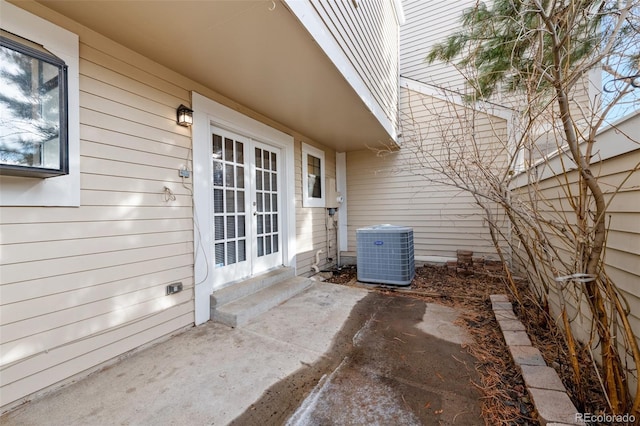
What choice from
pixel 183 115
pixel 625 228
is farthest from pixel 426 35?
pixel 625 228

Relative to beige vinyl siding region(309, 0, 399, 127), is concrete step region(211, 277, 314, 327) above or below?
below

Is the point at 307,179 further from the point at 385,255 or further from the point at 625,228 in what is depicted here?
the point at 625,228

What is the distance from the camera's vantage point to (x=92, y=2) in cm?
177

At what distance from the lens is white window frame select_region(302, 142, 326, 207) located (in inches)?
187

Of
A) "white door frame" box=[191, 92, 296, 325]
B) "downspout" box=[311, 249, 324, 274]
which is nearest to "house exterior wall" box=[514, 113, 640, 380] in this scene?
"white door frame" box=[191, 92, 296, 325]

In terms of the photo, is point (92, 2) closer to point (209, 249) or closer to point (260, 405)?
point (209, 249)

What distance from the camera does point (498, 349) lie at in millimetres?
2197

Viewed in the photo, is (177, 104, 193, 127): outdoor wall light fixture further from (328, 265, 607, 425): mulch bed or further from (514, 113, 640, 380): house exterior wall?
(328, 265, 607, 425): mulch bed

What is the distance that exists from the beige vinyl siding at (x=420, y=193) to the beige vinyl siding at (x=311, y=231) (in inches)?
22.9

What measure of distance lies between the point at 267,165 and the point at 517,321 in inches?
141

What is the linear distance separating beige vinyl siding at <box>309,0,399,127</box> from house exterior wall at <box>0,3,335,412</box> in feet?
5.34

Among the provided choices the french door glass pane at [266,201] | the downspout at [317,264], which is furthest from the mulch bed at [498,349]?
the french door glass pane at [266,201]

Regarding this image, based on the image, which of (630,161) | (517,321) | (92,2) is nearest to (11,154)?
(92,2)

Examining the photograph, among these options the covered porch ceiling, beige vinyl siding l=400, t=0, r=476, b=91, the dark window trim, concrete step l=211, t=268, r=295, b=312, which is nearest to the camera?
the dark window trim
